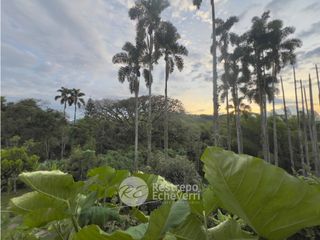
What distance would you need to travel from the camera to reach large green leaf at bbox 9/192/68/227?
30.5 inches

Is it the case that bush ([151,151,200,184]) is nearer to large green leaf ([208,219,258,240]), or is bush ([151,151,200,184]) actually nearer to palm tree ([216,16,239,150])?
palm tree ([216,16,239,150])

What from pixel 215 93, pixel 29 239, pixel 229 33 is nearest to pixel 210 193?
pixel 29 239

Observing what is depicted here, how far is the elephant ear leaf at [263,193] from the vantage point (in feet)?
1.84

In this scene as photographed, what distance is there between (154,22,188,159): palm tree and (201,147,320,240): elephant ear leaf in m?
18.1

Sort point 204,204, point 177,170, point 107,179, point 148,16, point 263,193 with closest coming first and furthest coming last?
point 263,193 → point 204,204 → point 107,179 → point 177,170 → point 148,16

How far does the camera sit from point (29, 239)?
3.13ft

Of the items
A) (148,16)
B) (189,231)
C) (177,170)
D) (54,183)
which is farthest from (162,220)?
(148,16)

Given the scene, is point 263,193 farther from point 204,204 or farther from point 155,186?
point 155,186

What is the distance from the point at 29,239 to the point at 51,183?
288mm

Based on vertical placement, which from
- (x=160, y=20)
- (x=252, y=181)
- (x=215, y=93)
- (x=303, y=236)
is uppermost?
(x=160, y=20)

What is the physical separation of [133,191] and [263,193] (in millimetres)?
526

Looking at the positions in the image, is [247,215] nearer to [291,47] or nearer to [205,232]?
[205,232]

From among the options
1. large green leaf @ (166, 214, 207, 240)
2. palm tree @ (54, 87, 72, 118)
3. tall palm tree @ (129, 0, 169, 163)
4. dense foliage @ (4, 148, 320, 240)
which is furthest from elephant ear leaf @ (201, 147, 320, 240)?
palm tree @ (54, 87, 72, 118)

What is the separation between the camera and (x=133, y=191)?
1.02 metres
